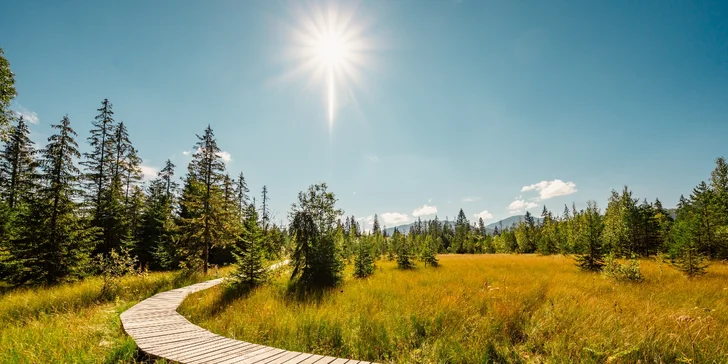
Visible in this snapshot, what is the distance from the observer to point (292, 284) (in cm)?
1303

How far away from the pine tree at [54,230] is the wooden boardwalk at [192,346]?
1284cm

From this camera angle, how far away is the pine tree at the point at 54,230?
1505 centimetres

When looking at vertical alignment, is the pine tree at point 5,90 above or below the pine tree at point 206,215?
above

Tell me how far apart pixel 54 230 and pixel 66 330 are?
1358 cm

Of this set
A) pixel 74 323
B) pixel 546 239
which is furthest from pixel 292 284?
pixel 546 239

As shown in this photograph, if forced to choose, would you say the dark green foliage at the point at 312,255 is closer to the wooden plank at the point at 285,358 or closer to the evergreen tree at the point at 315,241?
the evergreen tree at the point at 315,241

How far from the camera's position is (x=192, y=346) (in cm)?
544


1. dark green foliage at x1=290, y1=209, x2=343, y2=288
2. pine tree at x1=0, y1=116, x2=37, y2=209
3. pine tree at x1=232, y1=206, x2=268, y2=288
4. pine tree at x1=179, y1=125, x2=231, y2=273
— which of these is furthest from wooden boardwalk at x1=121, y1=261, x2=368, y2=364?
pine tree at x1=0, y1=116, x2=37, y2=209

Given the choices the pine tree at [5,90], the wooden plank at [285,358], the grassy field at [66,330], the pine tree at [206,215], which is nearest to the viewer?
the wooden plank at [285,358]

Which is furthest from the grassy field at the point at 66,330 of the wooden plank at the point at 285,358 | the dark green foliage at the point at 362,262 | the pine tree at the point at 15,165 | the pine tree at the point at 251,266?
the pine tree at the point at 15,165

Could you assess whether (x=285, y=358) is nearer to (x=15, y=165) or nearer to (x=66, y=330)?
(x=66, y=330)

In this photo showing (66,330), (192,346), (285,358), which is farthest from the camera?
(66,330)

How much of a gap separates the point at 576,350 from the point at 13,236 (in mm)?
25711

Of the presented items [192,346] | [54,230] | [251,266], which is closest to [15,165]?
[54,230]
